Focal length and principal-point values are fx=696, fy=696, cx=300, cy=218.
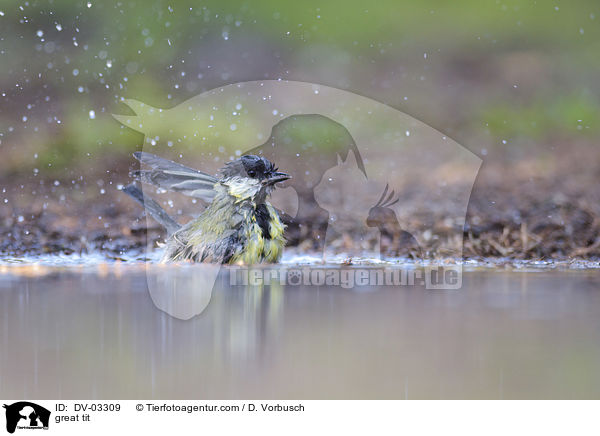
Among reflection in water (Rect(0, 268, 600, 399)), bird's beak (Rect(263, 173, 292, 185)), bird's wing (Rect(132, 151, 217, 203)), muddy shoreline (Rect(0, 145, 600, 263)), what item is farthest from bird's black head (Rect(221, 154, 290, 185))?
muddy shoreline (Rect(0, 145, 600, 263))

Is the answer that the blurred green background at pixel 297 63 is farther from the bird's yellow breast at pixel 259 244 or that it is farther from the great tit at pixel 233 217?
the bird's yellow breast at pixel 259 244

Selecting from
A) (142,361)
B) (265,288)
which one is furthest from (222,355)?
(265,288)

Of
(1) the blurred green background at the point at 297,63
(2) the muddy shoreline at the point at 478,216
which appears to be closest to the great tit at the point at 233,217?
(2) the muddy shoreline at the point at 478,216

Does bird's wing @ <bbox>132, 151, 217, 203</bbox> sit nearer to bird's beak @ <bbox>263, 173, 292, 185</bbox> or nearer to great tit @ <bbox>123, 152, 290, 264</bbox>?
great tit @ <bbox>123, 152, 290, 264</bbox>
